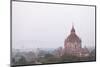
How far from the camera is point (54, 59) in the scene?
2270 mm

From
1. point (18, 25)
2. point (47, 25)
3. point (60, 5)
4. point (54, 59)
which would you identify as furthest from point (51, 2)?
point (54, 59)

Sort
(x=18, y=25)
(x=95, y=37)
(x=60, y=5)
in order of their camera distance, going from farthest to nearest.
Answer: (x=95, y=37), (x=60, y=5), (x=18, y=25)

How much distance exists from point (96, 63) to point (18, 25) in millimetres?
1004

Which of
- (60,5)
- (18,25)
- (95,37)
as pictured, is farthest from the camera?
(95,37)

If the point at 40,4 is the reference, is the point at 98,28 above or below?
below

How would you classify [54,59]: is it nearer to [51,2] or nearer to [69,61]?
[69,61]

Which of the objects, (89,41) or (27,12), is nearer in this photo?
(27,12)

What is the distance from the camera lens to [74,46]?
7.75 feet

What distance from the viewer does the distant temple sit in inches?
91.7

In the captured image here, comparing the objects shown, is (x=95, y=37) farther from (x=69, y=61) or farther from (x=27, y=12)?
(x=27, y=12)

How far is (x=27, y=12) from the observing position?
218 cm

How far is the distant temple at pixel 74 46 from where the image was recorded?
2.33 meters

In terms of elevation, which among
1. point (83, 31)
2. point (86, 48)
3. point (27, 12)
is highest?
point (27, 12)

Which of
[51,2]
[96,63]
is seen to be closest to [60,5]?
[51,2]
